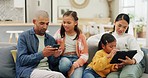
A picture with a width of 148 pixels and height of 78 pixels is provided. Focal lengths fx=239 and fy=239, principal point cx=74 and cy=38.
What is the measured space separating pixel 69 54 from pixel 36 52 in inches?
16.5

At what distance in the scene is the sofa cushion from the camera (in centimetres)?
233

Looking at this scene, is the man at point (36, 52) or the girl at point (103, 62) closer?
the man at point (36, 52)

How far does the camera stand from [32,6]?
7922mm

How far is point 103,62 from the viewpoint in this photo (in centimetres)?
231

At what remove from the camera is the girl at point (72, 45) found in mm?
2406

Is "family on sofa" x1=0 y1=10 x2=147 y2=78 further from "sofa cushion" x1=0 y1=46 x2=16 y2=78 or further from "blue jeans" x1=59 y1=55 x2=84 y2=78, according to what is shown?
"sofa cushion" x1=0 y1=46 x2=16 y2=78

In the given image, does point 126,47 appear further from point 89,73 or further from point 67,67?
point 67,67

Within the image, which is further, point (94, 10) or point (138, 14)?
point (94, 10)

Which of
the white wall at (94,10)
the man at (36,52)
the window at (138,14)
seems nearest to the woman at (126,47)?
the man at (36,52)

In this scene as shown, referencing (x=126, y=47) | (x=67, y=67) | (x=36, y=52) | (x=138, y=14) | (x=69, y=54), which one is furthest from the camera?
(x=138, y=14)

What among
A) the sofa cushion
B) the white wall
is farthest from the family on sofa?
the white wall

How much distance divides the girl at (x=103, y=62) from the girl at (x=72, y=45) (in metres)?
0.09

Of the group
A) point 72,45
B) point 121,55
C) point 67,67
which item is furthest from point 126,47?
point 67,67

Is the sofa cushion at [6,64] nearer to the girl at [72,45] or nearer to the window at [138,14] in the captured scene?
the girl at [72,45]
